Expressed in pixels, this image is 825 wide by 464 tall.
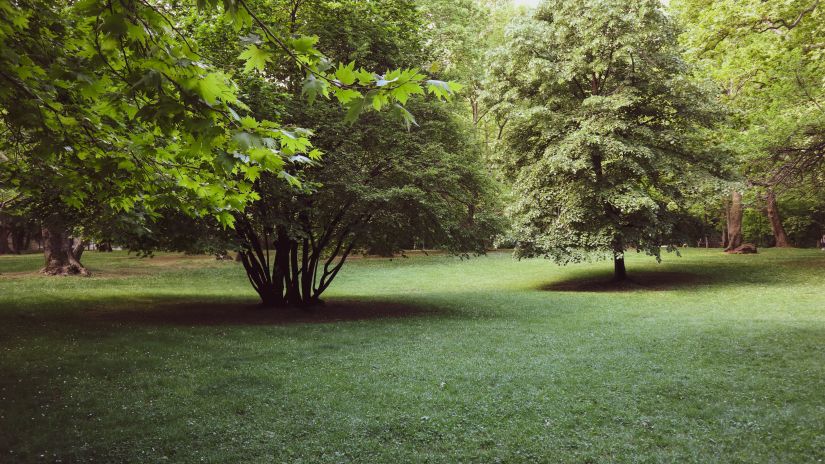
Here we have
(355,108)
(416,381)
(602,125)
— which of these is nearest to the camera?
(355,108)

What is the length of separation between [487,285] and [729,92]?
17.2m

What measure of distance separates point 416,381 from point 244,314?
30.0ft

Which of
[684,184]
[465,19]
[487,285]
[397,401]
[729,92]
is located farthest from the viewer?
[465,19]

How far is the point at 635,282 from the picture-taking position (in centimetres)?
2333

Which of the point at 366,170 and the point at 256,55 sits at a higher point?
the point at 366,170

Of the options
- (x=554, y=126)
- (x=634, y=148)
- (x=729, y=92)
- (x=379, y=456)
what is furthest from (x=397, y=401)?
(x=729, y=92)

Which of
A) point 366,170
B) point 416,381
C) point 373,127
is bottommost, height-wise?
point 416,381

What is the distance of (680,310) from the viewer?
15820 millimetres

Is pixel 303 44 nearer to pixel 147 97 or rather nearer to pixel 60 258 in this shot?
pixel 147 97

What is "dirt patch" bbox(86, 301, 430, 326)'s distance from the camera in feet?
46.5

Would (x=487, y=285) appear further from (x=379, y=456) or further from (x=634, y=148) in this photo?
(x=379, y=456)

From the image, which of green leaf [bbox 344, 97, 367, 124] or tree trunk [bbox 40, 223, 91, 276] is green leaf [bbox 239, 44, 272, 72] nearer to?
green leaf [bbox 344, 97, 367, 124]

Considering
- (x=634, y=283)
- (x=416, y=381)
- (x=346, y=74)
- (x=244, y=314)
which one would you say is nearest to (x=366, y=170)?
(x=244, y=314)

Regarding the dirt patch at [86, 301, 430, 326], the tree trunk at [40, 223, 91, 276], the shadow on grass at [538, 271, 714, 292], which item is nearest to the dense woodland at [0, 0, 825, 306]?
the tree trunk at [40, 223, 91, 276]
